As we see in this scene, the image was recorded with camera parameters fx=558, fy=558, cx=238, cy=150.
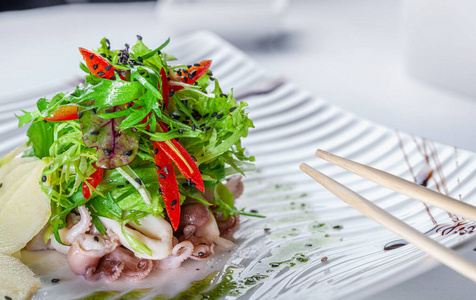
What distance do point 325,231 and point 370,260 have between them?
43 centimetres

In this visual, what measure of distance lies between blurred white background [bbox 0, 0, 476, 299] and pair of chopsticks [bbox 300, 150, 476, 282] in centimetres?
46

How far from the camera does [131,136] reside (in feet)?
6.83

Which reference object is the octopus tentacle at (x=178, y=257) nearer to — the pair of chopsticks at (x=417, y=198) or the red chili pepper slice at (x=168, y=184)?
the red chili pepper slice at (x=168, y=184)

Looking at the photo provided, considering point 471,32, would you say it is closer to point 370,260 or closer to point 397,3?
point 370,260

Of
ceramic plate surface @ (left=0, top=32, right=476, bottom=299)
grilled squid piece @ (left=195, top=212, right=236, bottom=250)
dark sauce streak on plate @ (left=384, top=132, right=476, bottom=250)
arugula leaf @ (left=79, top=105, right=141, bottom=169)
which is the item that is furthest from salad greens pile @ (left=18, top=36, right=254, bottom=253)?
dark sauce streak on plate @ (left=384, top=132, right=476, bottom=250)

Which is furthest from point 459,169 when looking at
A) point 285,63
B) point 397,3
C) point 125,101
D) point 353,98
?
point 397,3

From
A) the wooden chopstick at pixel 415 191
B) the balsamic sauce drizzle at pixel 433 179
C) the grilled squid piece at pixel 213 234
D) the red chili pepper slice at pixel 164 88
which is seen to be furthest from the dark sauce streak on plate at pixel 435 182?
the red chili pepper slice at pixel 164 88

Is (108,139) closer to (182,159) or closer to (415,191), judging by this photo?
(182,159)

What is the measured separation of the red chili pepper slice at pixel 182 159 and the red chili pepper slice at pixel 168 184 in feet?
0.09

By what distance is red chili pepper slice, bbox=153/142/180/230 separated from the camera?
2123 mm

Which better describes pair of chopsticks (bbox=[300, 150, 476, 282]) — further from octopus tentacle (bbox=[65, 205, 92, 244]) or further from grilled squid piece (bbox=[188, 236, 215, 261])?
octopus tentacle (bbox=[65, 205, 92, 244])

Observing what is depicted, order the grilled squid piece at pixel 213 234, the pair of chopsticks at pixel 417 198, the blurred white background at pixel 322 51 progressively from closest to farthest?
the pair of chopsticks at pixel 417 198, the grilled squid piece at pixel 213 234, the blurred white background at pixel 322 51

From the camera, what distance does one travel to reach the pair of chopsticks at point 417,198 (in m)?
1.43

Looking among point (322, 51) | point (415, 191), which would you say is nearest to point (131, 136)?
point (415, 191)
